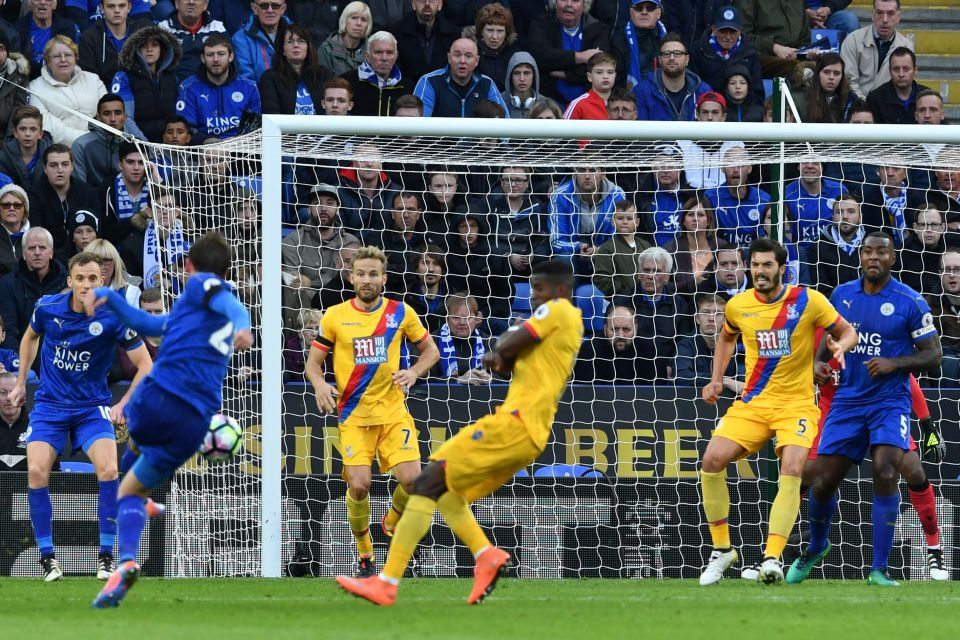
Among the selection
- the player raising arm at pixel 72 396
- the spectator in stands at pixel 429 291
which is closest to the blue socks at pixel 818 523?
the spectator in stands at pixel 429 291

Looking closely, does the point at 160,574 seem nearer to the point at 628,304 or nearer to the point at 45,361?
the point at 45,361

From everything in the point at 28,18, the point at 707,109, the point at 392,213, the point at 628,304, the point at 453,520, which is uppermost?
the point at 28,18

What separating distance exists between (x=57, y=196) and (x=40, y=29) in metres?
2.33

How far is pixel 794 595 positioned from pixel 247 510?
4606 millimetres

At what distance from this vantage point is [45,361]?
10.2 m

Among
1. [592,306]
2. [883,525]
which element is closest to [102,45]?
[592,306]

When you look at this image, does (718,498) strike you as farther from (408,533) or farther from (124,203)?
(124,203)

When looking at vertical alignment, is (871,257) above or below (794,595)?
above

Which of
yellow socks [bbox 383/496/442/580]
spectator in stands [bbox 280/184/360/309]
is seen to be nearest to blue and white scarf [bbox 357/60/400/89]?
spectator in stands [bbox 280/184/360/309]

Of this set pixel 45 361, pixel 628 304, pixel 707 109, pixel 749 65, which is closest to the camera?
pixel 45 361

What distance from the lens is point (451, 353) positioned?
494 inches

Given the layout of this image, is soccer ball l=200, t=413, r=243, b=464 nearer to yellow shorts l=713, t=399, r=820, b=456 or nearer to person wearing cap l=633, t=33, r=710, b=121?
yellow shorts l=713, t=399, r=820, b=456

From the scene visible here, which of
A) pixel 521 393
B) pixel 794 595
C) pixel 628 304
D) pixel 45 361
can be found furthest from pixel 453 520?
pixel 628 304

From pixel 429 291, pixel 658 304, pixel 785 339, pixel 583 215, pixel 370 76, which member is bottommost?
pixel 785 339
